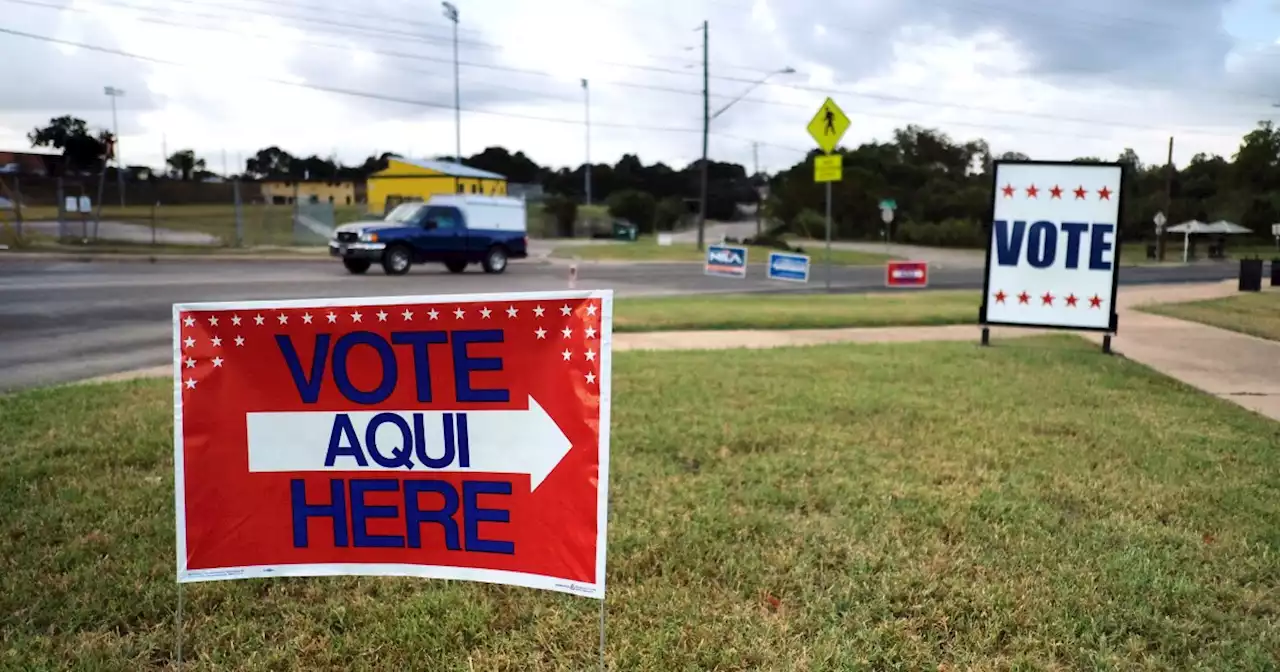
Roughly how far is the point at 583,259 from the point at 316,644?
33044 millimetres

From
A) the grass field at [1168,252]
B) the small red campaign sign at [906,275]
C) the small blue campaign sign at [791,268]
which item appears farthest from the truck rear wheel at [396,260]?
the grass field at [1168,252]

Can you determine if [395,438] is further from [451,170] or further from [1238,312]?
[451,170]

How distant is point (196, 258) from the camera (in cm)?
2823

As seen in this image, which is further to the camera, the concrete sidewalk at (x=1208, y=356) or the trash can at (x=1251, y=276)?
the trash can at (x=1251, y=276)

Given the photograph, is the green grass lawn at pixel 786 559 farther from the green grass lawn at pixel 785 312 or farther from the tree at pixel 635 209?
the tree at pixel 635 209

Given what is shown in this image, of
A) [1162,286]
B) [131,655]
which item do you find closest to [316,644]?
[131,655]

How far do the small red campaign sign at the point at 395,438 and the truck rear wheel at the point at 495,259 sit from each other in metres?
22.7

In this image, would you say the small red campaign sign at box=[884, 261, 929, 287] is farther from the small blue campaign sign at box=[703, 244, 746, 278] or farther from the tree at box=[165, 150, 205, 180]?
the tree at box=[165, 150, 205, 180]

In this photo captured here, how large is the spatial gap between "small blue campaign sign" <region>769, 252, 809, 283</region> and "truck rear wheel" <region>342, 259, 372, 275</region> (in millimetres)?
9991

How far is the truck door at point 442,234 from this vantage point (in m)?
23.8

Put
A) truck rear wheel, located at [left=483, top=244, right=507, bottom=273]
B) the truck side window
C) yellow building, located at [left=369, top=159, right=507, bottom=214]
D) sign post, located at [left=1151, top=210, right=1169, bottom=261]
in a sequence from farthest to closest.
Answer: yellow building, located at [left=369, top=159, right=507, bottom=214]
sign post, located at [left=1151, top=210, right=1169, bottom=261]
truck rear wheel, located at [left=483, top=244, right=507, bottom=273]
the truck side window

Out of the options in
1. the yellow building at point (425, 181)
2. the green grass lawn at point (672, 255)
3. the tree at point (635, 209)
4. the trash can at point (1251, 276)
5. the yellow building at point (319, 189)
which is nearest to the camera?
the trash can at point (1251, 276)

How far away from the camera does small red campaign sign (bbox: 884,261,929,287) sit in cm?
2356

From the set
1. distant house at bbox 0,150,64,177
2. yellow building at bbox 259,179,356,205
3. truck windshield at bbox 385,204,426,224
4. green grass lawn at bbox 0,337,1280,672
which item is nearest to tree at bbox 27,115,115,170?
distant house at bbox 0,150,64,177
